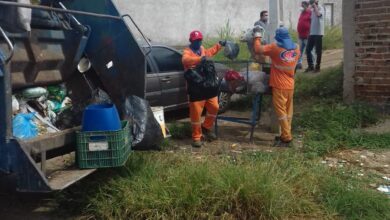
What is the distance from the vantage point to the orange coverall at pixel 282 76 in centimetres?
670

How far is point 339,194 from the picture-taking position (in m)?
4.75

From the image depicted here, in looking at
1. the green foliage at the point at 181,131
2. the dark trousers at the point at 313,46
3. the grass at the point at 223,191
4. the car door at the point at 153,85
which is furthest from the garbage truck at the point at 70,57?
the dark trousers at the point at 313,46

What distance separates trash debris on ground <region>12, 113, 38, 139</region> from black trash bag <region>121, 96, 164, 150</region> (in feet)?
2.86

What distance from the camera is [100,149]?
4301 mm

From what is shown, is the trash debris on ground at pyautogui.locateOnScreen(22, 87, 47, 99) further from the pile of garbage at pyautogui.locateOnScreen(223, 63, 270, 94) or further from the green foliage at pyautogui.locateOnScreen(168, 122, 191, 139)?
the pile of garbage at pyautogui.locateOnScreen(223, 63, 270, 94)

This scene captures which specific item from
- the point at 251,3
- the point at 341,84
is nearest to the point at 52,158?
the point at 341,84

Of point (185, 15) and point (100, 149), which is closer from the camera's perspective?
point (100, 149)

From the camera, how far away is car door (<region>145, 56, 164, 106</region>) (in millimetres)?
8047

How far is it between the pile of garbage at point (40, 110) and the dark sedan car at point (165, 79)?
8.48 feet

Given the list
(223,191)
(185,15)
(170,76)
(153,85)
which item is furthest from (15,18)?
(185,15)

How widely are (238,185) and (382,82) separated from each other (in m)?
4.27

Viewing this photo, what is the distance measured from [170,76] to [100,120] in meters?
4.12

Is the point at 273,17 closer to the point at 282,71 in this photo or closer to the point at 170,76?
the point at 282,71

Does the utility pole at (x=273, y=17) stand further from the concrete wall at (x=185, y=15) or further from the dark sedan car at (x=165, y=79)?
the concrete wall at (x=185, y=15)
